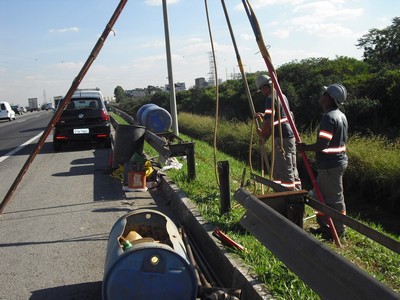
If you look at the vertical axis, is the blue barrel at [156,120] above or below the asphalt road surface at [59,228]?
above

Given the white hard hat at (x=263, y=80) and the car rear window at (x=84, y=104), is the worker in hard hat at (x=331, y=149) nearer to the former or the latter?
the white hard hat at (x=263, y=80)

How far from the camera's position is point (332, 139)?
5.30 m

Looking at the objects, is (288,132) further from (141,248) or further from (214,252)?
(141,248)

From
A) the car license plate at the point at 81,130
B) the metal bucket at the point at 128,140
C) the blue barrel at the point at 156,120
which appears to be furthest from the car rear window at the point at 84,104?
the metal bucket at the point at 128,140

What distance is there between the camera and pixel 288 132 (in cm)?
690

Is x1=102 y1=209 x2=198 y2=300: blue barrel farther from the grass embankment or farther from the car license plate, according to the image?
the car license plate

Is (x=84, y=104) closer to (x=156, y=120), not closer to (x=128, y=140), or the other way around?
(x=156, y=120)

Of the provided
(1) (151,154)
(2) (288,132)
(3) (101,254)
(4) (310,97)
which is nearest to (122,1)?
(3) (101,254)

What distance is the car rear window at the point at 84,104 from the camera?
13.9 metres

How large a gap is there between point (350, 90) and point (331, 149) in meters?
14.1

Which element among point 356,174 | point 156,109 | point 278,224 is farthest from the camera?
point 156,109

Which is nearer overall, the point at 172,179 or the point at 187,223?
the point at 187,223

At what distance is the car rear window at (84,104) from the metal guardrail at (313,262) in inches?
440

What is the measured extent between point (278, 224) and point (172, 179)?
15.7 ft
